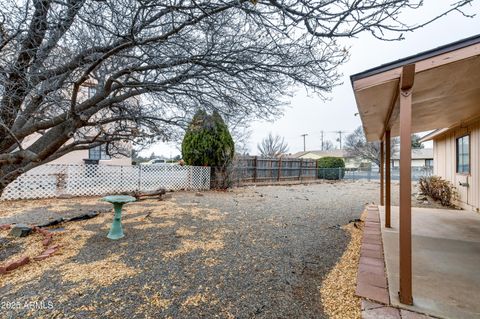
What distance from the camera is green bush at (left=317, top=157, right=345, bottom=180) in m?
20.4

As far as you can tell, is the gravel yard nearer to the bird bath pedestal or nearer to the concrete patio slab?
the bird bath pedestal

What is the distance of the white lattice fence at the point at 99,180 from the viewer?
292 inches

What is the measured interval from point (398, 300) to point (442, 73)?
2218 mm

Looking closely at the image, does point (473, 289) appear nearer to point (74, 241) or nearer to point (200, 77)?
point (200, 77)

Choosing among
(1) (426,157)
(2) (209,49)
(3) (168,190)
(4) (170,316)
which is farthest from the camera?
(1) (426,157)

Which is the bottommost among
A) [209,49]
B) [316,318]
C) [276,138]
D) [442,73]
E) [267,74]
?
[316,318]

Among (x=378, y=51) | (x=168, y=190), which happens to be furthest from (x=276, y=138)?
(x=378, y=51)

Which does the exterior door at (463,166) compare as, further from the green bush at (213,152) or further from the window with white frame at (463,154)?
the green bush at (213,152)

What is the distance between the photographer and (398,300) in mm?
2102

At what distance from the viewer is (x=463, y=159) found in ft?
22.0

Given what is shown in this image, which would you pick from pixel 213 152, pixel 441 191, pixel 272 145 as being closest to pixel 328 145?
pixel 272 145

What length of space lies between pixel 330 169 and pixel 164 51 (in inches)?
760

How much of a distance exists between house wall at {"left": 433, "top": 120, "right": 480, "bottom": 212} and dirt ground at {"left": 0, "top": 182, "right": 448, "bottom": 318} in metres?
3.67

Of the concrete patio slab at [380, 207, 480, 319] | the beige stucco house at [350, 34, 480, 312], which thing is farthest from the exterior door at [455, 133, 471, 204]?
the concrete patio slab at [380, 207, 480, 319]
